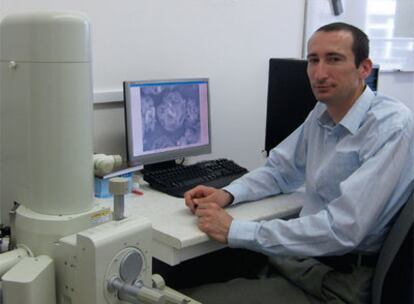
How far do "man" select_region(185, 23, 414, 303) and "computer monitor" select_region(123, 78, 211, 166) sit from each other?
1.18 ft

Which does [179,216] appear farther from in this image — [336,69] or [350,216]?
[336,69]

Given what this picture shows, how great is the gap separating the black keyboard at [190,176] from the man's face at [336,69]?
553 millimetres

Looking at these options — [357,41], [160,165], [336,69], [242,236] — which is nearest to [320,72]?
[336,69]

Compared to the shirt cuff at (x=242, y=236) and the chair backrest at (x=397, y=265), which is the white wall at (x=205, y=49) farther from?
the chair backrest at (x=397, y=265)

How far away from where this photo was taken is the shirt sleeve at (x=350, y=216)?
54.5 inches

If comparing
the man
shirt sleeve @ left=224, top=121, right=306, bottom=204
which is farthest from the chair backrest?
shirt sleeve @ left=224, top=121, right=306, bottom=204

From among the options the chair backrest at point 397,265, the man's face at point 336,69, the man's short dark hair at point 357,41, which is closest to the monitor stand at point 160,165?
the man's face at point 336,69

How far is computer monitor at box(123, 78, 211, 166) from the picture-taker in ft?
6.17

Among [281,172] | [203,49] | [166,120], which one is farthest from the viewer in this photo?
[203,49]

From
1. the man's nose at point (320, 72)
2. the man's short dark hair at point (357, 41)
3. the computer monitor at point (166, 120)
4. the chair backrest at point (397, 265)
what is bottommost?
the chair backrest at point (397, 265)

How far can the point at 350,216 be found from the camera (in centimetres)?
139

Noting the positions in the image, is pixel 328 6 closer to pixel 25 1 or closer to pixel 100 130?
pixel 100 130

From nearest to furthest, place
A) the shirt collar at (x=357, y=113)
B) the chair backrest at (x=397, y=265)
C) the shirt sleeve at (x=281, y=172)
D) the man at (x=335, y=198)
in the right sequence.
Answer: the chair backrest at (x=397, y=265), the man at (x=335, y=198), the shirt collar at (x=357, y=113), the shirt sleeve at (x=281, y=172)

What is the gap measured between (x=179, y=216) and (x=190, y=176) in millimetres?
371
